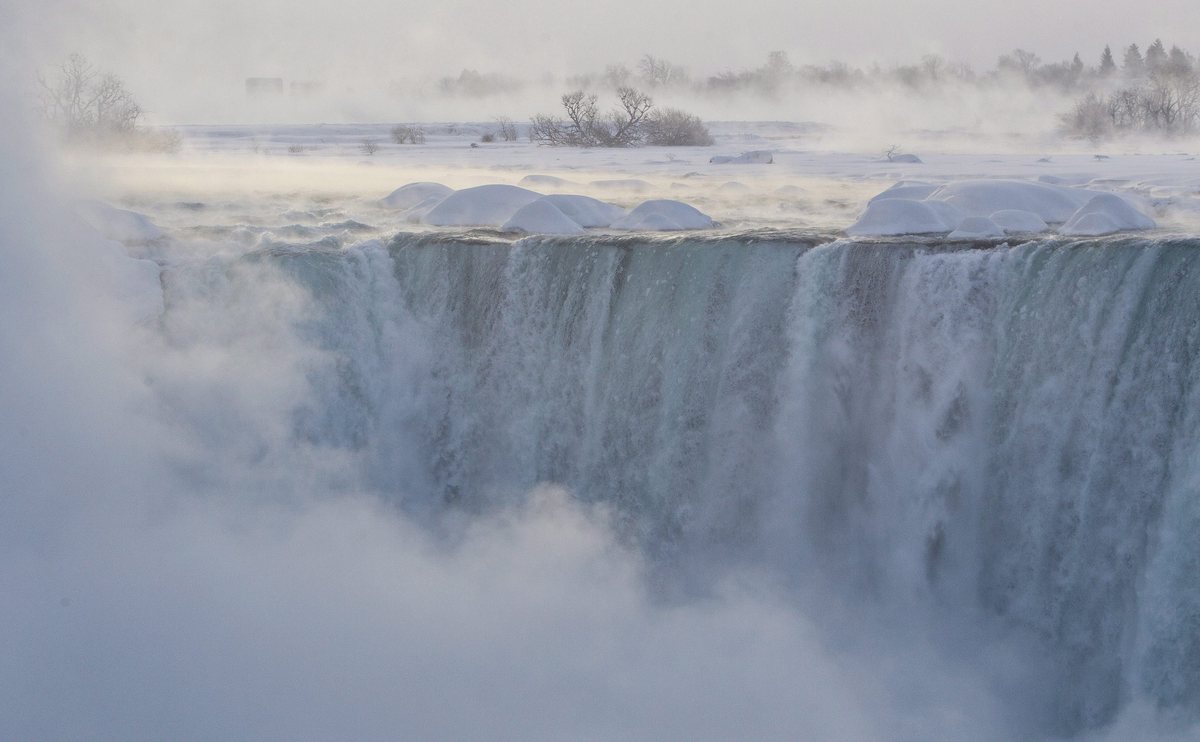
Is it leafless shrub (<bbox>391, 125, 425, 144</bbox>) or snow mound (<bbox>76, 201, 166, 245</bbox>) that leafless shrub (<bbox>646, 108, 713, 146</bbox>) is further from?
snow mound (<bbox>76, 201, 166, 245</bbox>)

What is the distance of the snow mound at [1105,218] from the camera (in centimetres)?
911

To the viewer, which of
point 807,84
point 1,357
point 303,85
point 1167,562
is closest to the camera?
point 1167,562

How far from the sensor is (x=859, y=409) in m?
8.82

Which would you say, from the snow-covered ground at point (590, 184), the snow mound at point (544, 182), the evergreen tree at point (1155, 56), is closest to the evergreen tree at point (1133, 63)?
the evergreen tree at point (1155, 56)

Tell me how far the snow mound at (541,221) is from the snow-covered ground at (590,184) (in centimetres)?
2

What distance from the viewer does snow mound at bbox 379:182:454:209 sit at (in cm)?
1303

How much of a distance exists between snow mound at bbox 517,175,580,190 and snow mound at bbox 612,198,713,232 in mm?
3837

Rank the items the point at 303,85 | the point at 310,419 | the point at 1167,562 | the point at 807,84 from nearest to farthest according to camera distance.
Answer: the point at 1167,562 < the point at 310,419 < the point at 807,84 < the point at 303,85

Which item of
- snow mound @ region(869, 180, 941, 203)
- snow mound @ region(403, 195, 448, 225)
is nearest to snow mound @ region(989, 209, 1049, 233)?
snow mound @ region(869, 180, 941, 203)

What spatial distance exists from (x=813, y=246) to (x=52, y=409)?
208 inches

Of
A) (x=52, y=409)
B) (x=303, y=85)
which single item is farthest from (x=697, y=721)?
(x=303, y=85)

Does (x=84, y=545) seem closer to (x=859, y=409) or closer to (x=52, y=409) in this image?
(x=52, y=409)

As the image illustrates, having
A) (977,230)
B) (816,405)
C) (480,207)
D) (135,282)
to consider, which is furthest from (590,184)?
(816,405)

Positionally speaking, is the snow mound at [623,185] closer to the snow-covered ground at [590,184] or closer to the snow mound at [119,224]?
the snow-covered ground at [590,184]
